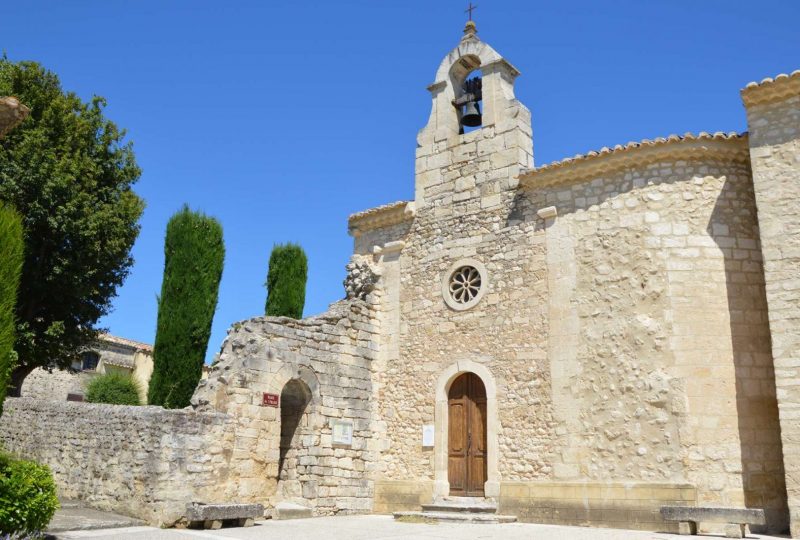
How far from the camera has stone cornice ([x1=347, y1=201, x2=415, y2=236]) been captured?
14.1m

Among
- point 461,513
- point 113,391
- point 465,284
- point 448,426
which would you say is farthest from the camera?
point 113,391

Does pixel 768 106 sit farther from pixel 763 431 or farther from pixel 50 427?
pixel 50 427

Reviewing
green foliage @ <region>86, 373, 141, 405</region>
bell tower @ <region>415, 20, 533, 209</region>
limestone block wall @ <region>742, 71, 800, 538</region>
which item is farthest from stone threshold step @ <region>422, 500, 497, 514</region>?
green foliage @ <region>86, 373, 141, 405</region>

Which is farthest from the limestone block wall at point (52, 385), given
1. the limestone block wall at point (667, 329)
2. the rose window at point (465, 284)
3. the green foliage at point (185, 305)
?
the limestone block wall at point (667, 329)

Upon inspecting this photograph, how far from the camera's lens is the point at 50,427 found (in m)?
11.6

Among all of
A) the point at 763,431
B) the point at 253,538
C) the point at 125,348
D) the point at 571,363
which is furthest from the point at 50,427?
the point at 125,348

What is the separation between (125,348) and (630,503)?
88.6 ft

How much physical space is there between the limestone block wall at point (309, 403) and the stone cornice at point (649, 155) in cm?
464

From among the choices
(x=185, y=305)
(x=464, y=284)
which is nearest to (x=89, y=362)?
(x=185, y=305)

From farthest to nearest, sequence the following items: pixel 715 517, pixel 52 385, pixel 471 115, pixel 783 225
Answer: pixel 52 385
pixel 471 115
pixel 783 225
pixel 715 517

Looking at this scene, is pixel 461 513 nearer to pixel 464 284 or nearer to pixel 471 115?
pixel 464 284

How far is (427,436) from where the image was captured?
1265 cm

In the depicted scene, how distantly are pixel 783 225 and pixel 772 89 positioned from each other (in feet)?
6.72

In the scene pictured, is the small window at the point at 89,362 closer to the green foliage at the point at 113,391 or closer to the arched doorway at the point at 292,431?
the green foliage at the point at 113,391
